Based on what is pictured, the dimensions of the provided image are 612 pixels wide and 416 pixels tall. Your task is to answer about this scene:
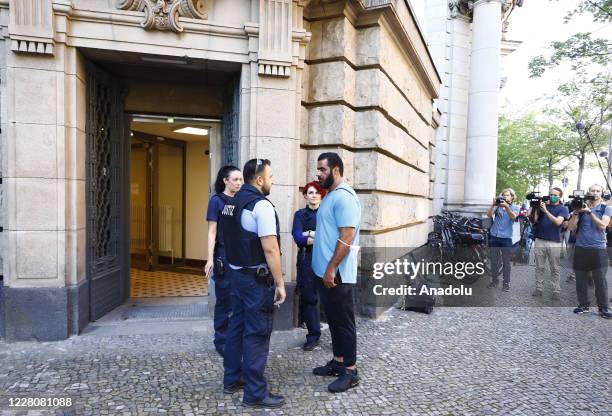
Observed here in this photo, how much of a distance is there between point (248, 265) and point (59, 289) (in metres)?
2.71

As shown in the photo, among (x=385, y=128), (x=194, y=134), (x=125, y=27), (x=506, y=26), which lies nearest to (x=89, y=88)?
(x=125, y=27)

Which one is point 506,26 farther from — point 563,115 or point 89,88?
point 89,88

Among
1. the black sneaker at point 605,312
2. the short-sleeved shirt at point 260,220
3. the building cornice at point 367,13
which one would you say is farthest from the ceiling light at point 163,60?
the black sneaker at point 605,312

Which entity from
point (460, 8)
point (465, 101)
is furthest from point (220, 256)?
point (460, 8)

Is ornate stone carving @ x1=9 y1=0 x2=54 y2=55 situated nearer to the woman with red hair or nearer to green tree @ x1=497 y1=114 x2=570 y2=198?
the woman with red hair

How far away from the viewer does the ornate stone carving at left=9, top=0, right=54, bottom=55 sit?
14.1 ft

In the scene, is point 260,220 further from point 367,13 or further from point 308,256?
point 367,13

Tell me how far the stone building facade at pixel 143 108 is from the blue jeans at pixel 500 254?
8.72 feet

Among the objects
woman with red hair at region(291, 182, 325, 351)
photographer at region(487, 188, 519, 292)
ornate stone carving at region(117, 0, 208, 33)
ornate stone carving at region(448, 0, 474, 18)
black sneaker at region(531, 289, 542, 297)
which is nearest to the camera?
woman with red hair at region(291, 182, 325, 351)

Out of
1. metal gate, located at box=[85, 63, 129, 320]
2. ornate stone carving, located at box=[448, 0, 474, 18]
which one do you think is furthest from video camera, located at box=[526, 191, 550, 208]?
ornate stone carving, located at box=[448, 0, 474, 18]

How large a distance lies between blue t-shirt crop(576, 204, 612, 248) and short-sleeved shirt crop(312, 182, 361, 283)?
4.95m

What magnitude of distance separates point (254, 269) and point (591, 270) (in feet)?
19.4

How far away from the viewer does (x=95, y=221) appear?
540 centimetres

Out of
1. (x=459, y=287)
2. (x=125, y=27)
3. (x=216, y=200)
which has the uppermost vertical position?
(x=125, y=27)
